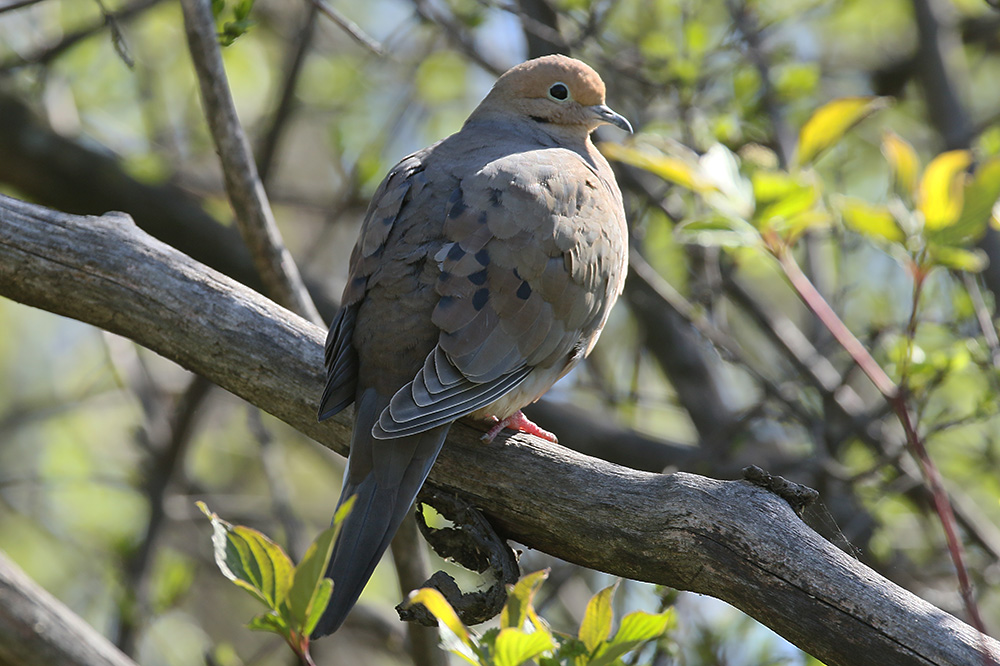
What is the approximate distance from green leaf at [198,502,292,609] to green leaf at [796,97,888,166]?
1.56 metres

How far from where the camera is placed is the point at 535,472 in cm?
260

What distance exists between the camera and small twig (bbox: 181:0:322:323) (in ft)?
10.3

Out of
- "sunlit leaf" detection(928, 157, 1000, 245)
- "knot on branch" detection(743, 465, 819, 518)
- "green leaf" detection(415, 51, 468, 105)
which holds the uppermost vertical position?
"green leaf" detection(415, 51, 468, 105)

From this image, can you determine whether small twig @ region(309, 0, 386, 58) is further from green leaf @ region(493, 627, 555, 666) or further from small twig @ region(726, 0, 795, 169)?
green leaf @ region(493, 627, 555, 666)

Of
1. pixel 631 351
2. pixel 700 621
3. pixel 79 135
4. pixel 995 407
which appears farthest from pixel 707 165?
pixel 79 135

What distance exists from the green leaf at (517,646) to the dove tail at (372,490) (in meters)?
0.72

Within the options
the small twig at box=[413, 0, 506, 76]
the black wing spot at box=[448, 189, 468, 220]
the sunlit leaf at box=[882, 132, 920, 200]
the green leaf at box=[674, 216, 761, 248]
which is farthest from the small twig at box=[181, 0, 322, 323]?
the sunlit leaf at box=[882, 132, 920, 200]

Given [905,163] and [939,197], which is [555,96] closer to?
[905,163]

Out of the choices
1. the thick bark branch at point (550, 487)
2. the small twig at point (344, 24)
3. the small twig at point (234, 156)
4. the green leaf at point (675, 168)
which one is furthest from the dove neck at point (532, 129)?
the green leaf at point (675, 168)

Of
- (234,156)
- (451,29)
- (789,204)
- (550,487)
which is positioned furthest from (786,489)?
(451,29)

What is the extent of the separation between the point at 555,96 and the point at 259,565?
2827 millimetres

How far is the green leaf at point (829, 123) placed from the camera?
2275 mm

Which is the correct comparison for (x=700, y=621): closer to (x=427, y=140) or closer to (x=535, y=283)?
(x=535, y=283)

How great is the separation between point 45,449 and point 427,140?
3.42m
